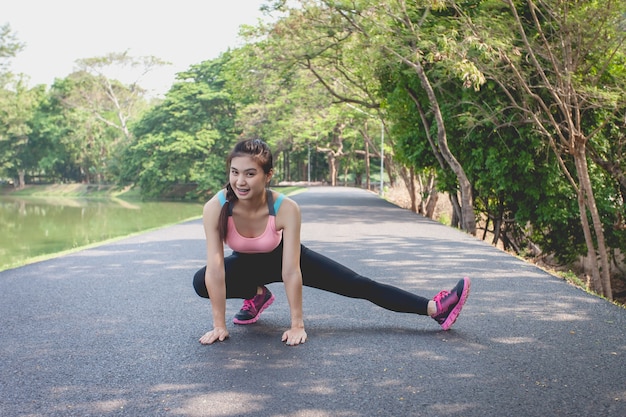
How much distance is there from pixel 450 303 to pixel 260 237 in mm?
1444

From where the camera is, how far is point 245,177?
388 centimetres

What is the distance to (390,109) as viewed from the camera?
19234mm

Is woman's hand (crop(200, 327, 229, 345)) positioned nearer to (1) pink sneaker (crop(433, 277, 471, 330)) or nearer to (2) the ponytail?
(2) the ponytail

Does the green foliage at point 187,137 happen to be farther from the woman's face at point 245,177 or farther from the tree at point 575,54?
the woman's face at point 245,177

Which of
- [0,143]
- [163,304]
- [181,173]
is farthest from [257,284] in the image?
[0,143]

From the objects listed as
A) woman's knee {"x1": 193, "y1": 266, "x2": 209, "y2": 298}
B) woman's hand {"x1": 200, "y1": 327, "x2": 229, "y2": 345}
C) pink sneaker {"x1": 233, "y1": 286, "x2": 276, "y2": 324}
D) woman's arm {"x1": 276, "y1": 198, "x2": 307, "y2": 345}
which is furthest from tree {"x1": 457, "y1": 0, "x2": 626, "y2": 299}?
woman's hand {"x1": 200, "y1": 327, "x2": 229, "y2": 345}

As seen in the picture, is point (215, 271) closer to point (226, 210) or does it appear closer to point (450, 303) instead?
point (226, 210)

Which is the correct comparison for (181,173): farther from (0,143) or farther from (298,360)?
(298,360)

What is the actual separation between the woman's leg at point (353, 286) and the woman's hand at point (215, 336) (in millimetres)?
674

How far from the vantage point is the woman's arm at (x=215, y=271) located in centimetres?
400

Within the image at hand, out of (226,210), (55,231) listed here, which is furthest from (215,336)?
(55,231)

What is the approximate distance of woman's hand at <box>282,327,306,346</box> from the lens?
13.5ft

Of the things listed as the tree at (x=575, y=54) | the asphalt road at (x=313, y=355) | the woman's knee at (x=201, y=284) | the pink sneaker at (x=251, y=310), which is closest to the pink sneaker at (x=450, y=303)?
the asphalt road at (x=313, y=355)

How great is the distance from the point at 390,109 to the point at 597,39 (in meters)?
9.51
